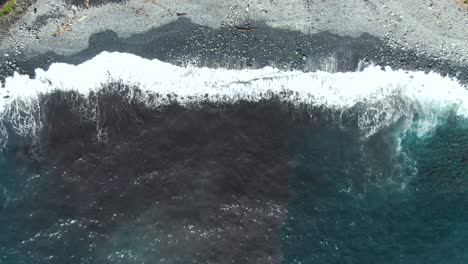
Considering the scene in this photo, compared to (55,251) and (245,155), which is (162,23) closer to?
(245,155)

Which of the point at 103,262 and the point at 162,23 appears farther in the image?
the point at 162,23

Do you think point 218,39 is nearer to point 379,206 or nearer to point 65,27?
point 65,27

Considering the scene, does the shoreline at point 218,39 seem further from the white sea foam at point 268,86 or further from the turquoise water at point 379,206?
the turquoise water at point 379,206

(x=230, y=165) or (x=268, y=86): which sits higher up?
(x=268, y=86)

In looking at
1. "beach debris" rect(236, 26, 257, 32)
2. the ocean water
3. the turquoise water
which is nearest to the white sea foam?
the ocean water

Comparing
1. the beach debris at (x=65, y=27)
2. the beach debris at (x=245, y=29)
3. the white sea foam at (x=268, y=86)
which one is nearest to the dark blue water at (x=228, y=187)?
the white sea foam at (x=268, y=86)

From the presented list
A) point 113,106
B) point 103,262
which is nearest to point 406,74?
point 113,106

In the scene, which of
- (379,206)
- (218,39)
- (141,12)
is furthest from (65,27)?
(379,206)
